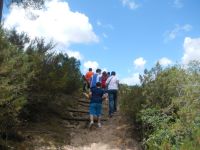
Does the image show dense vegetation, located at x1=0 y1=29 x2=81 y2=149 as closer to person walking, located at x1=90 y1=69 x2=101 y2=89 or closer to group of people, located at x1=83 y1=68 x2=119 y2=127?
group of people, located at x1=83 y1=68 x2=119 y2=127

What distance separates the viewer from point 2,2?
18.0 meters

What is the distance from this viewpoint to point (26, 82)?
1248 centimetres

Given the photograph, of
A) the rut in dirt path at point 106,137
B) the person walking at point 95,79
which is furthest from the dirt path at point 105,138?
the person walking at point 95,79

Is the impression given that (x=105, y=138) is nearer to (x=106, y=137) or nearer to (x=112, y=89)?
(x=106, y=137)

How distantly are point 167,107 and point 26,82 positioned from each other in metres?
3.99

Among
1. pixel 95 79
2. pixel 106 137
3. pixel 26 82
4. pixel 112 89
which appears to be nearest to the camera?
pixel 26 82

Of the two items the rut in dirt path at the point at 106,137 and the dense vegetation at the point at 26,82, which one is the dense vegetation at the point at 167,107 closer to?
the rut in dirt path at the point at 106,137

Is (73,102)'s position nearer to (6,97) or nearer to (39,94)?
(39,94)

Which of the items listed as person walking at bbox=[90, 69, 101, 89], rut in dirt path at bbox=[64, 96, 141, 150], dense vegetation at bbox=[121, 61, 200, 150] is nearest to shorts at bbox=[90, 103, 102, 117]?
rut in dirt path at bbox=[64, 96, 141, 150]

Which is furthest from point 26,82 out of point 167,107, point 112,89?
point 112,89

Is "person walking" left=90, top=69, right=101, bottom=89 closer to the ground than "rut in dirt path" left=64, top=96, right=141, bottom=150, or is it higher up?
higher up

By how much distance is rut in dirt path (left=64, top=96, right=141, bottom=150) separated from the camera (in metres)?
13.2

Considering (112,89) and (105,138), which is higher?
(112,89)

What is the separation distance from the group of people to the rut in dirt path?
0.48 meters
